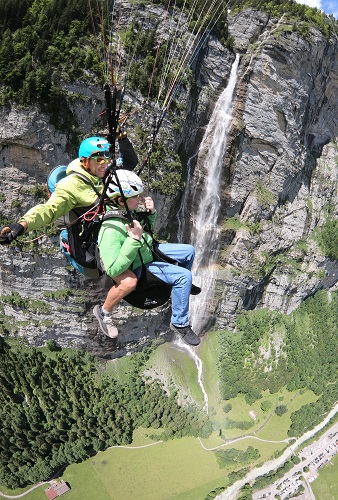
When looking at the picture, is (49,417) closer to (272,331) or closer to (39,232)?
(39,232)

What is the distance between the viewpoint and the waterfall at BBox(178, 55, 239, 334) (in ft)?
88.9

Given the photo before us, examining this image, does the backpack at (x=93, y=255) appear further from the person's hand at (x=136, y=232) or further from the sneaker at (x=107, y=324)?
the person's hand at (x=136, y=232)

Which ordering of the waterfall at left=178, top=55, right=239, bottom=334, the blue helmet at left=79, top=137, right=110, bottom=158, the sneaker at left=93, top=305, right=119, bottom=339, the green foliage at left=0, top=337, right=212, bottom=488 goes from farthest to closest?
the waterfall at left=178, top=55, right=239, bottom=334
the green foliage at left=0, top=337, right=212, bottom=488
the sneaker at left=93, top=305, right=119, bottom=339
the blue helmet at left=79, top=137, right=110, bottom=158

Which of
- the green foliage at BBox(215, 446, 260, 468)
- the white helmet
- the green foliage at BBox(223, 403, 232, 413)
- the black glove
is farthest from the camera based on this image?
the green foliage at BBox(223, 403, 232, 413)

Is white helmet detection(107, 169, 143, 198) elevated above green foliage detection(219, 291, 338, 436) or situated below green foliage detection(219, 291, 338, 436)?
above

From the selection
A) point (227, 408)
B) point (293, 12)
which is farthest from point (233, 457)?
point (293, 12)

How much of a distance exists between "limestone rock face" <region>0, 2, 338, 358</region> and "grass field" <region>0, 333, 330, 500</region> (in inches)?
109

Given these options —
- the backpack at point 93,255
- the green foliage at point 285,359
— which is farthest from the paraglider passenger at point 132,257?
the green foliage at point 285,359

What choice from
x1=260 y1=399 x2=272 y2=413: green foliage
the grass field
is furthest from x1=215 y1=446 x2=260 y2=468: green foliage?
x1=260 y1=399 x2=272 y2=413: green foliage

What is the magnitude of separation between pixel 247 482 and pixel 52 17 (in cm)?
3131

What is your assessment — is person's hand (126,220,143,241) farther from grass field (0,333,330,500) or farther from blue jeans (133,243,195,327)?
grass field (0,333,330,500)

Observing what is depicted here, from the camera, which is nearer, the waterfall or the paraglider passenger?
the paraglider passenger

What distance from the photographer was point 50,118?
19.7 meters

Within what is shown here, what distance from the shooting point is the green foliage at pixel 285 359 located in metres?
29.6
